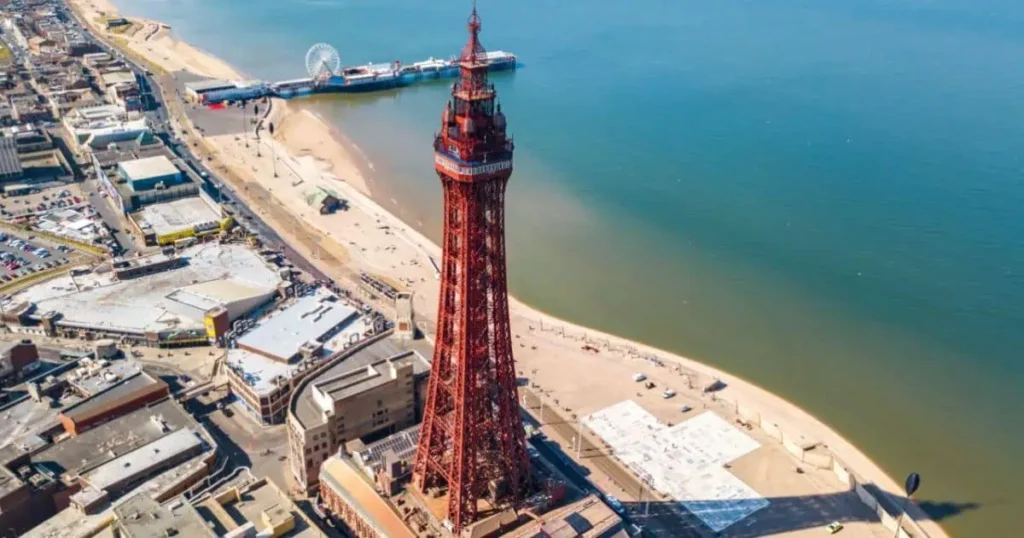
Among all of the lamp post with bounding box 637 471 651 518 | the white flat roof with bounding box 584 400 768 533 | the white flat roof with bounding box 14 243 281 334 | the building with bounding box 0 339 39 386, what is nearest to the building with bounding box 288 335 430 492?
the white flat roof with bounding box 584 400 768 533

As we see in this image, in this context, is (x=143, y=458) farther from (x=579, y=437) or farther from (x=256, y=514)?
(x=579, y=437)

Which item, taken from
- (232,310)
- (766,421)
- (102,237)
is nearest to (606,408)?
(766,421)

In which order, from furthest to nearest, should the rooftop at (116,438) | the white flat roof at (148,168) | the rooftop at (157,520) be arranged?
1. the white flat roof at (148,168)
2. the rooftop at (116,438)
3. the rooftop at (157,520)

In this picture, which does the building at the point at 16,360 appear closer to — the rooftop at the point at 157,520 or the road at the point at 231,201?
the rooftop at the point at 157,520

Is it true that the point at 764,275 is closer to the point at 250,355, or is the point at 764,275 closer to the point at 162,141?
the point at 250,355

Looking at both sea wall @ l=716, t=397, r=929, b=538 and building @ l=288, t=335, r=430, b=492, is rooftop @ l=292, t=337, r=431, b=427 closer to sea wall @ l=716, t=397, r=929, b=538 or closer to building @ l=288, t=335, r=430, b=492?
building @ l=288, t=335, r=430, b=492

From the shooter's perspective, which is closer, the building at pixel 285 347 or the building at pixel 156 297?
the building at pixel 285 347

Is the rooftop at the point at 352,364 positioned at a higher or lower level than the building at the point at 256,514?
higher

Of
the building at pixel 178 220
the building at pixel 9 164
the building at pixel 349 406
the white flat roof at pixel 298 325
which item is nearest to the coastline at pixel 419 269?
the white flat roof at pixel 298 325
